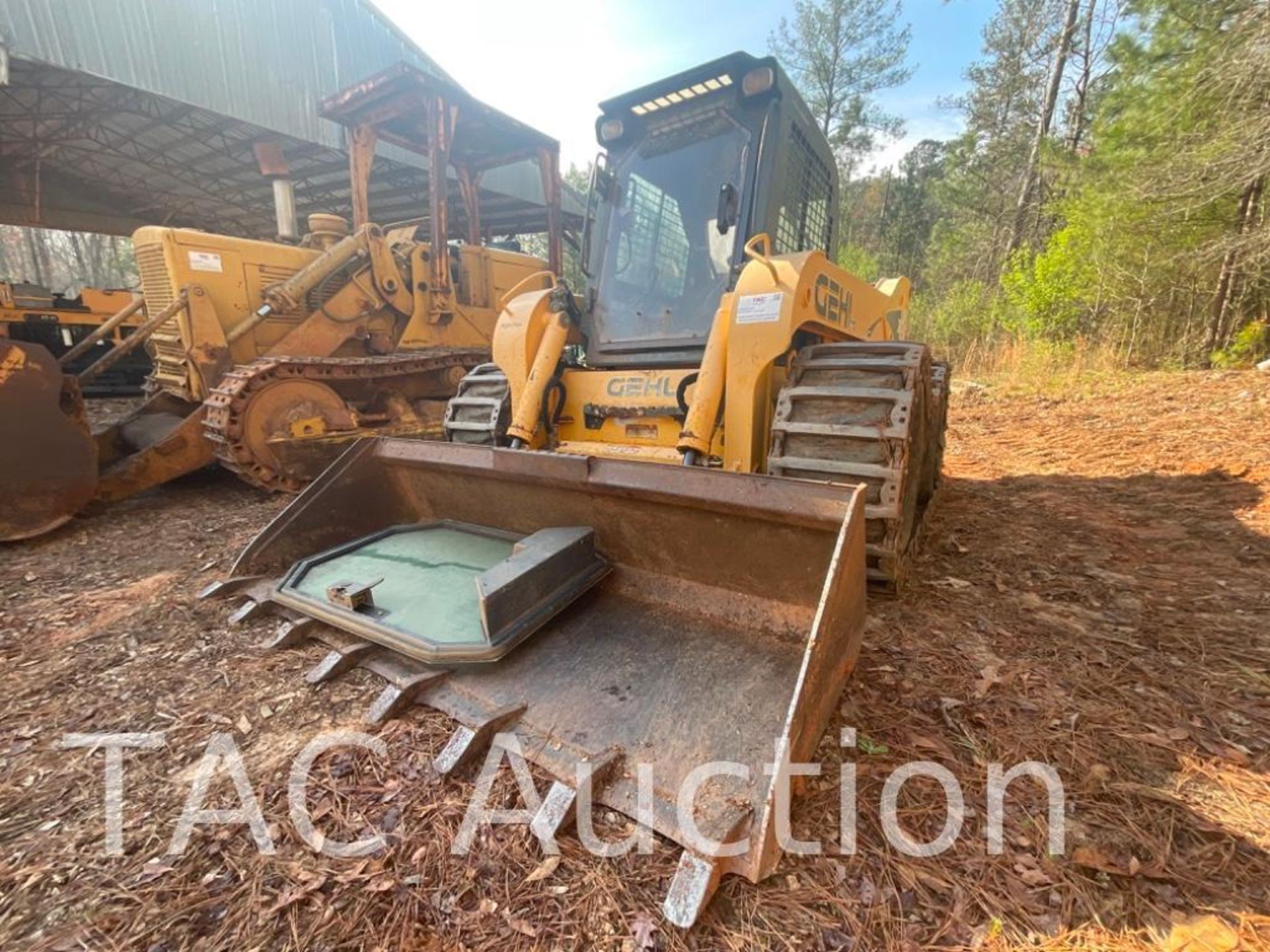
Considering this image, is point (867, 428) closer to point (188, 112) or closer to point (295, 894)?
point (295, 894)

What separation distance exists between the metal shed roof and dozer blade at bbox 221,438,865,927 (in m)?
6.75

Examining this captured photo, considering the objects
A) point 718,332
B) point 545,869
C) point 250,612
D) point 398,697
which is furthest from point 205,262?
point 545,869

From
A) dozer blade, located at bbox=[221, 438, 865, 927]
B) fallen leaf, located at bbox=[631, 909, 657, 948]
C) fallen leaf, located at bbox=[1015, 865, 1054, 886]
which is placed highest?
dozer blade, located at bbox=[221, 438, 865, 927]

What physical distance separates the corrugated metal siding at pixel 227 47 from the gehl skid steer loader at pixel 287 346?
383 cm

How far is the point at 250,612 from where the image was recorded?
244 centimetres

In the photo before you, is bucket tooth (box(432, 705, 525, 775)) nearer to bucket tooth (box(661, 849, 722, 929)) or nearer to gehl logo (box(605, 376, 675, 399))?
bucket tooth (box(661, 849, 722, 929))

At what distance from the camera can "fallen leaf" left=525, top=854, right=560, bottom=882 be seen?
1354 millimetres

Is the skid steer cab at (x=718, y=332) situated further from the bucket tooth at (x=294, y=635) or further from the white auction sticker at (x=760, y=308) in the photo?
the bucket tooth at (x=294, y=635)

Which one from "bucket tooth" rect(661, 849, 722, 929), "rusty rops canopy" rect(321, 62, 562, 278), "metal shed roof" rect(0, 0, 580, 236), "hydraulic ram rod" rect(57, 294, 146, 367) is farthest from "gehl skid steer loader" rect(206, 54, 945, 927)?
"metal shed roof" rect(0, 0, 580, 236)

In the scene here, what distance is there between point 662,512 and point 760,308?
0.99 m

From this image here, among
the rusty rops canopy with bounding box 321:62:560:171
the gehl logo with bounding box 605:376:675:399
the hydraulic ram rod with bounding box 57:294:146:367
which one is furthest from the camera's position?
the rusty rops canopy with bounding box 321:62:560:171

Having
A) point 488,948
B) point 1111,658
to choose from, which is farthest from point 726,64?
point 488,948

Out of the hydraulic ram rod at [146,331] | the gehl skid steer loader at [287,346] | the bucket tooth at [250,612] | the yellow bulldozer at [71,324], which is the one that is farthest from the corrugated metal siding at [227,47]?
the bucket tooth at [250,612]

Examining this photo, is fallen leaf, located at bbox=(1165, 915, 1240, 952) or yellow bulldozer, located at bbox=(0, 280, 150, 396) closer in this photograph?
fallen leaf, located at bbox=(1165, 915, 1240, 952)
